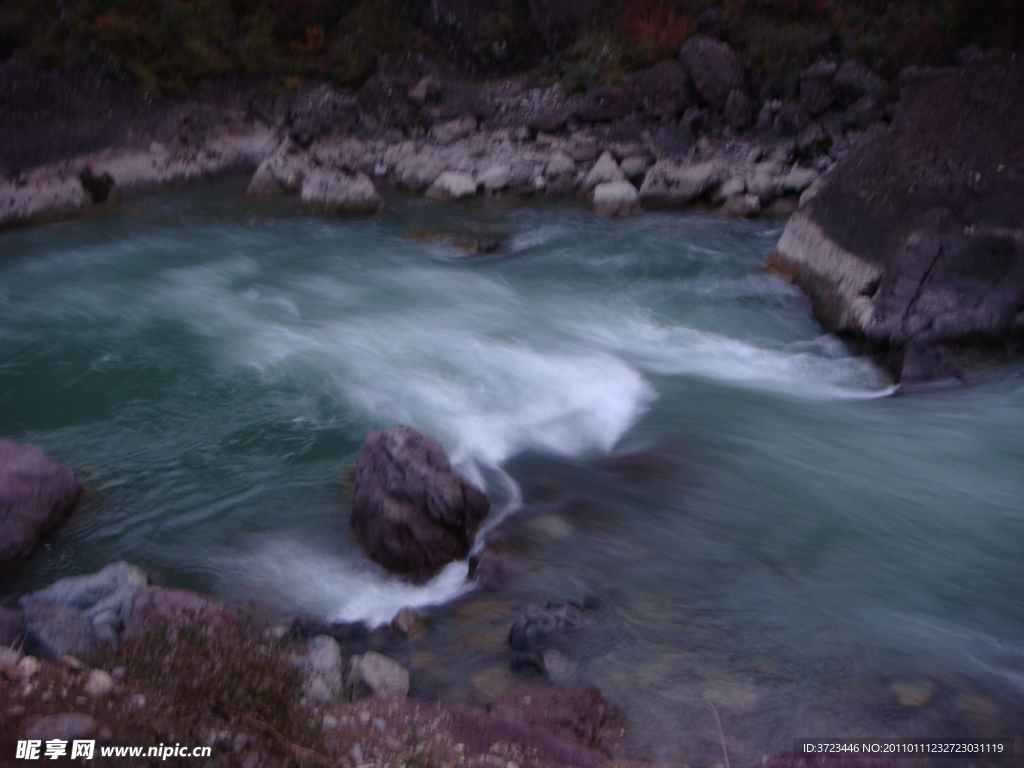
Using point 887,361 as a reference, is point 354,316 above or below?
below

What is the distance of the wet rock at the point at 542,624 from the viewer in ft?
13.0

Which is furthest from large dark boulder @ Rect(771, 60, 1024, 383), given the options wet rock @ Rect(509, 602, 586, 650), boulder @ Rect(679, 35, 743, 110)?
boulder @ Rect(679, 35, 743, 110)

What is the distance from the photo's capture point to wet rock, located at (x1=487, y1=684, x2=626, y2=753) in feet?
11.0

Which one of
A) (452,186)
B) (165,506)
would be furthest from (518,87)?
(165,506)

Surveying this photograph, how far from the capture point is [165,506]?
523 centimetres

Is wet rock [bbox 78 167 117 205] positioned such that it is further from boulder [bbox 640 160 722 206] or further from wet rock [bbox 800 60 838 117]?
wet rock [bbox 800 60 838 117]

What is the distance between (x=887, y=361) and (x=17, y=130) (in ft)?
44.8

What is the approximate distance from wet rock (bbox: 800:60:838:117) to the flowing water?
6609mm

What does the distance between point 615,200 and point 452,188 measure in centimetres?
290

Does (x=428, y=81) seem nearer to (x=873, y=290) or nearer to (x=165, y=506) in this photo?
(x=873, y=290)

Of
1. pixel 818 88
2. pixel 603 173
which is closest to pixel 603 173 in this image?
pixel 603 173

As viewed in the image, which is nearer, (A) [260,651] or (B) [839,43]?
(A) [260,651]

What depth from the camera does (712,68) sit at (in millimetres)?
15766

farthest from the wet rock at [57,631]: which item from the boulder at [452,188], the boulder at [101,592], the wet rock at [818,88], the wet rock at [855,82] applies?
the wet rock at [855,82]
